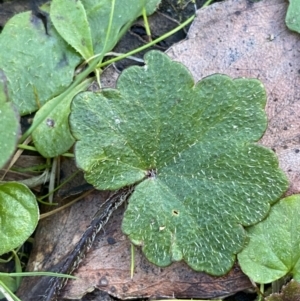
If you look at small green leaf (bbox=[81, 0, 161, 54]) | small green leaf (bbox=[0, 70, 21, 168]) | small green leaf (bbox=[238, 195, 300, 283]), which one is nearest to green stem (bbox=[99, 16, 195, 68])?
small green leaf (bbox=[81, 0, 161, 54])

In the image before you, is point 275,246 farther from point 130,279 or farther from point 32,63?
point 32,63

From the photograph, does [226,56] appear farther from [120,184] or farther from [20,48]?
[20,48]

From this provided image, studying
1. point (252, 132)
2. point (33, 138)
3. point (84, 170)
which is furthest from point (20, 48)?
point (252, 132)

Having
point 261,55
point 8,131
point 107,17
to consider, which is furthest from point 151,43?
point 8,131

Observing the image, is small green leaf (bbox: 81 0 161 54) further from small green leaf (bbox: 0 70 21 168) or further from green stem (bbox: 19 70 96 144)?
small green leaf (bbox: 0 70 21 168)

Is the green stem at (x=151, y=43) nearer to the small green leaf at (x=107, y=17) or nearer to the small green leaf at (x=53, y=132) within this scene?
the small green leaf at (x=107, y=17)

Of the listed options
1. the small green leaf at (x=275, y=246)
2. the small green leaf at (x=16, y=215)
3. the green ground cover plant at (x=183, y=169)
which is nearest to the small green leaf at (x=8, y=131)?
the green ground cover plant at (x=183, y=169)

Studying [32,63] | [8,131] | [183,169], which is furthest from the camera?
[32,63]
